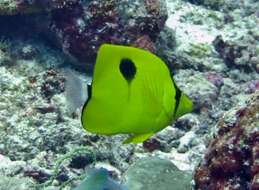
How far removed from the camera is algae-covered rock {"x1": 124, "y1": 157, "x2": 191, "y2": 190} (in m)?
4.49

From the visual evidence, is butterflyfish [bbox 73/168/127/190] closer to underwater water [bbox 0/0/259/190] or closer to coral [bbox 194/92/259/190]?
underwater water [bbox 0/0/259/190]

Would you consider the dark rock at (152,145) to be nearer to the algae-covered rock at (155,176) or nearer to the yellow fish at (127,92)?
the algae-covered rock at (155,176)

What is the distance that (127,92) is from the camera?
7.47 ft

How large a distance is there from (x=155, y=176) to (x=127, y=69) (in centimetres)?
255

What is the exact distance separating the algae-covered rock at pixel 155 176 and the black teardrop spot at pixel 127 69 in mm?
2387

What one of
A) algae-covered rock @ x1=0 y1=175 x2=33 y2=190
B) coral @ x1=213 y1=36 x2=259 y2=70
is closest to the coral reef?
coral @ x1=213 y1=36 x2=259 y2=70

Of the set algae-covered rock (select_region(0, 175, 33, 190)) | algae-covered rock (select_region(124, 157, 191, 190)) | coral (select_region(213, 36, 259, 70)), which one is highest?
coral (select_region(213, 36, 259, 70))

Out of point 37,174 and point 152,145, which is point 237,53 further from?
point 37,174

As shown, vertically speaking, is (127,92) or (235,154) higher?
(127,92)

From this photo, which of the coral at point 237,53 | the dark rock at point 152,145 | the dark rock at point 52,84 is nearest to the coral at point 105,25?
the dark rock at point 52,84

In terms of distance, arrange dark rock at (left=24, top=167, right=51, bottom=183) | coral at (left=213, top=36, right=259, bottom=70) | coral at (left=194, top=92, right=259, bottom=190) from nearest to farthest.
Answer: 1. coral at (left=194, top=92, right=259, bottom=190)
2. dark rock at (left=24, top=167, right=51, bottom=183)
3. coral at (left=213, top=36, right=259, bottom=70)

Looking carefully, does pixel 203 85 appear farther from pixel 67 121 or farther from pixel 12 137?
pixel 12 137

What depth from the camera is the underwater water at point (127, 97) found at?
91.8 inches

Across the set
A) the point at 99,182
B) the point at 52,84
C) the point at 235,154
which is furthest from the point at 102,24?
the point at 99,182
